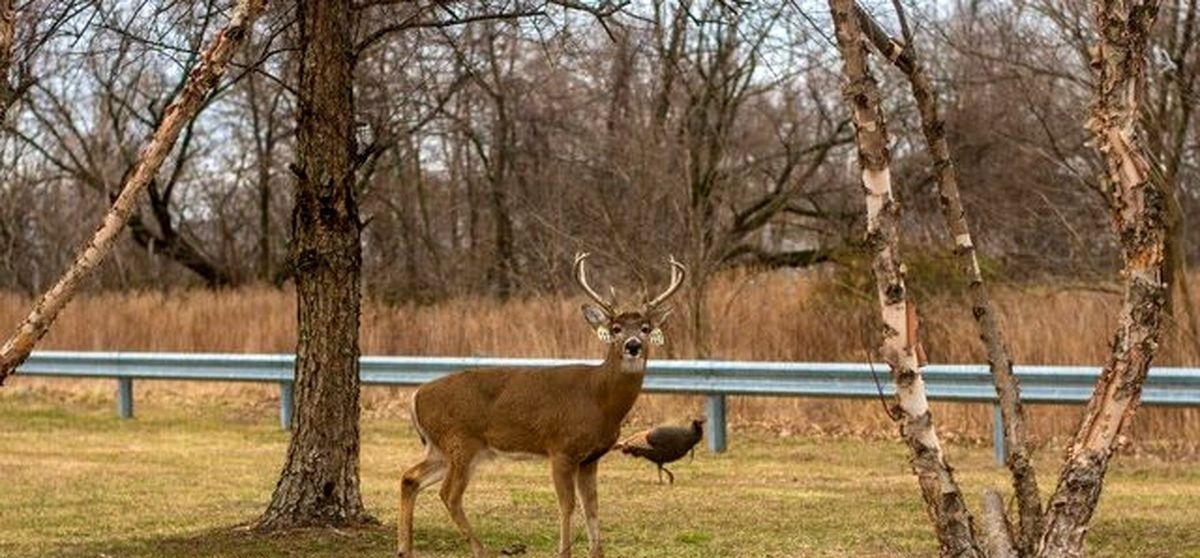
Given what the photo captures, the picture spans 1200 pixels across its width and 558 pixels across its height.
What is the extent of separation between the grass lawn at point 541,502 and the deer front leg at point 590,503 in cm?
35

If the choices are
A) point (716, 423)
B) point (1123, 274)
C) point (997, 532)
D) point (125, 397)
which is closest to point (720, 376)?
point (716, 423)

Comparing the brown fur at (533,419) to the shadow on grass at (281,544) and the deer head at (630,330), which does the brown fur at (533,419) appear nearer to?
the deer head at (630,330)

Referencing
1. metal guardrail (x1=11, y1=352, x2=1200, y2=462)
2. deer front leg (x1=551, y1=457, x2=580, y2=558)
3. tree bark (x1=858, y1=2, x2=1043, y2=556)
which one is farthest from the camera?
metal guardrail (x1=11, y1=352, x2=1200, y2=462)

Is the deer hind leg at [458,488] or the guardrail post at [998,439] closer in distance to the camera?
the deer hind leg at [458,488]

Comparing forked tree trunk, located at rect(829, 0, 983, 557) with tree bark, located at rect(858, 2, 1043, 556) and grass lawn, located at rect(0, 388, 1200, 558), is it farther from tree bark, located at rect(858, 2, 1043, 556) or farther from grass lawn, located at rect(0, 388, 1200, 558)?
grass lawn, located at rect(0, 388, 1200, 558)

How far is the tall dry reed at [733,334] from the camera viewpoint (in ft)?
61.2

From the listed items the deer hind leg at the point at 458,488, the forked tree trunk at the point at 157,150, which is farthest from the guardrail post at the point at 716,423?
the forked tree trunk at the point at 157,150

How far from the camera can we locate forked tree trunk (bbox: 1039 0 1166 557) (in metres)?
6.96

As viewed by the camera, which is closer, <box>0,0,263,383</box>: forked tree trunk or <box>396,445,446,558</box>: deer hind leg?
<box>0,0,263,383</box>: forked tree trunk

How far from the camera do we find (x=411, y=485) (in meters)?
11.1

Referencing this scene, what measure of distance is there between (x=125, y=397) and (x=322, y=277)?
12.4 metres

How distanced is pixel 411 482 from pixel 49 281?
31.1 m

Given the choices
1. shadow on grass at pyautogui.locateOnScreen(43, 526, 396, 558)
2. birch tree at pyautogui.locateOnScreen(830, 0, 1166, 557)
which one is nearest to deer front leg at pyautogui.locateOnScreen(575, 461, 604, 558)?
shadow on grass at pyautogui.locateOnScreen(43, 526, 396, 558)

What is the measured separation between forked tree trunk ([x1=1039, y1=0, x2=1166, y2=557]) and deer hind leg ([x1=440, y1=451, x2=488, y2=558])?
437 cm
